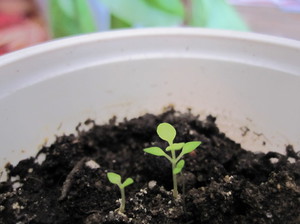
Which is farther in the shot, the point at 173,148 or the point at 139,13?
the point at 139,13

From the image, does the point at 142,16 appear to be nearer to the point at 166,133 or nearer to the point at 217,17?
the point at 217,17

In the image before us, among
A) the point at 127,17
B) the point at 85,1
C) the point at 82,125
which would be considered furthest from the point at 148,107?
the point at 85,1

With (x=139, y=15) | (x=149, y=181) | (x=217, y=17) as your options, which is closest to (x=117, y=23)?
(x=139, y=15)

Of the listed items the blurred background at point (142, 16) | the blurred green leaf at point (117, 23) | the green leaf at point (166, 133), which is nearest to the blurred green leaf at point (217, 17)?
the blurred background at point (142, 16)

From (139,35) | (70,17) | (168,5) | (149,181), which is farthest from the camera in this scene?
(70,17)

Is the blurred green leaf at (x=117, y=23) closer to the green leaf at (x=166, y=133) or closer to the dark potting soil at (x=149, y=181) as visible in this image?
the dark potting soil at (x=149, y=181)

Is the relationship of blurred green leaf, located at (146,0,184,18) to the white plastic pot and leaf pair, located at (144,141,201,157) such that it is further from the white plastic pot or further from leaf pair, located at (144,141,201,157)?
leaf pair, located at (144,141,201,157)

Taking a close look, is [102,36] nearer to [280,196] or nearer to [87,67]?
[87,67]
